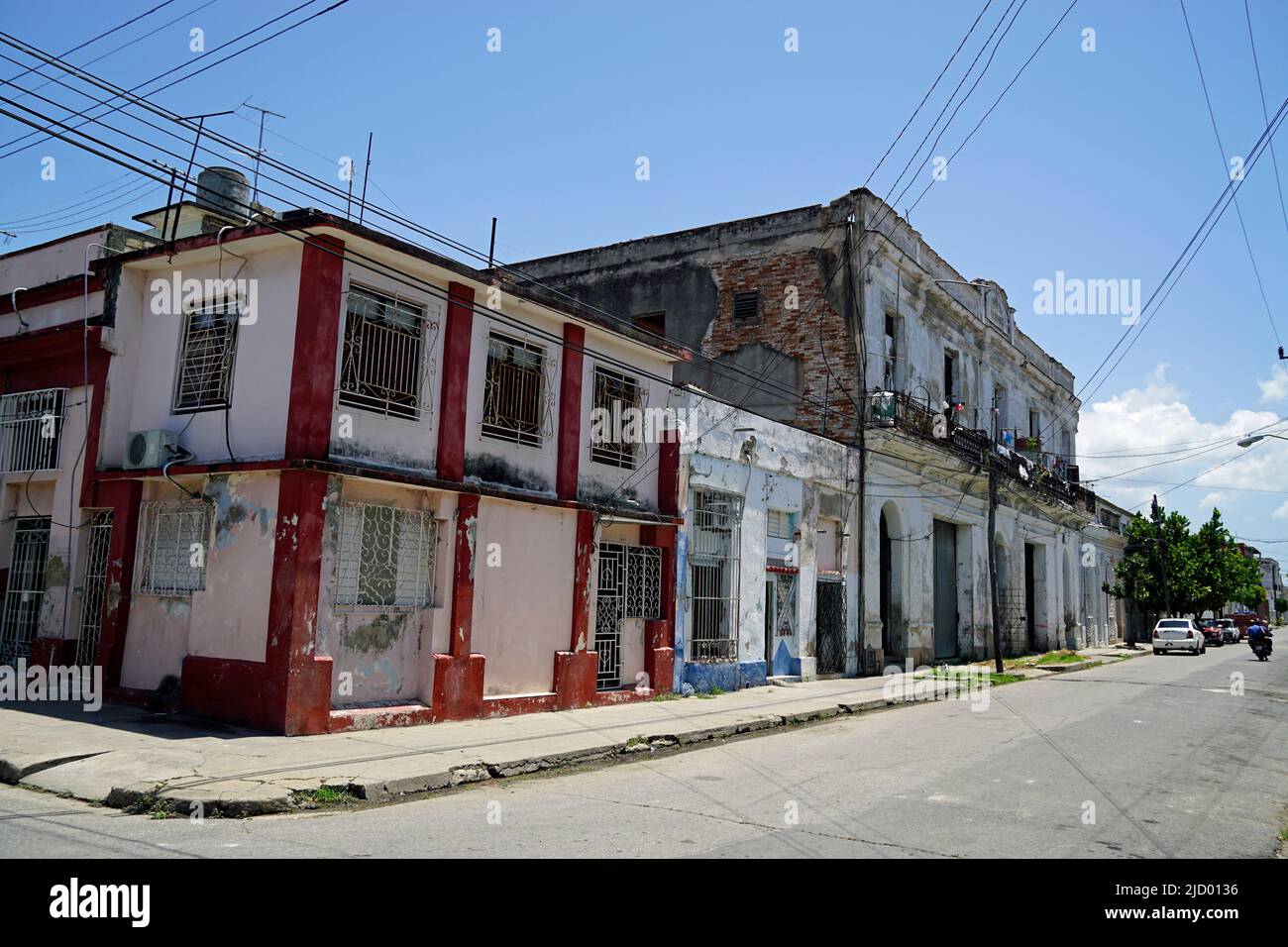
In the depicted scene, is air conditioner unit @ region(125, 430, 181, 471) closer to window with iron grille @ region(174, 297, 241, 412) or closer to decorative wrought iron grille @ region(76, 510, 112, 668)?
window with iron grille @ region(174, 297, 241, 412)

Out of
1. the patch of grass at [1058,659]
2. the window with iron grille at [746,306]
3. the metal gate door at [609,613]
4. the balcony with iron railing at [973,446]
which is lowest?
the patch of grass at [1058,659]

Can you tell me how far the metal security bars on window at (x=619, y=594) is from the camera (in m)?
15.0

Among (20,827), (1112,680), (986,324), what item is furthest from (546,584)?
→ (986,324)

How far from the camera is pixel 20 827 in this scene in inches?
249

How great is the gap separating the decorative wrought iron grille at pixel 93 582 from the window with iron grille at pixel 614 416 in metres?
7.03

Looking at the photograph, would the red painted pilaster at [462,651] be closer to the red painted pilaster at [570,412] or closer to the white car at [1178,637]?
the red painted pilaster at [570,412]

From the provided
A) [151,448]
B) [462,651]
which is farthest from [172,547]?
[462,651]

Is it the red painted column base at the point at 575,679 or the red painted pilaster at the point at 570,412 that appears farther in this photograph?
the red painted pilaster at the point at 570,412

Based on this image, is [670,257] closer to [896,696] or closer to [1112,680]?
[896,696]

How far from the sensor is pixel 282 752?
9.16m

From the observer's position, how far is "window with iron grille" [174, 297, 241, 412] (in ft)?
39.0

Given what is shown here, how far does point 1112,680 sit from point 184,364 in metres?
21.5

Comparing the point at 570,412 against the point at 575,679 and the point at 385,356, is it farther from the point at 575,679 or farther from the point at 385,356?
the point at 575,679

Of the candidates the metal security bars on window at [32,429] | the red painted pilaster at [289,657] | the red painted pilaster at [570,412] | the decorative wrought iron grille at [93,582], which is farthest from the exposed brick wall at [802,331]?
the decorative wrought iron grille at [93,582]
